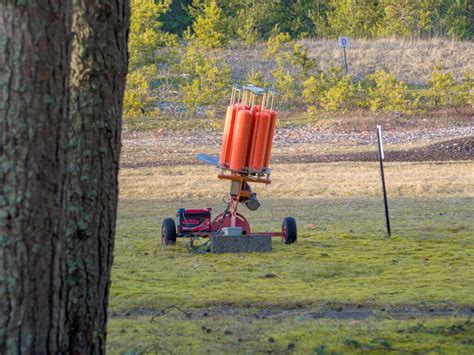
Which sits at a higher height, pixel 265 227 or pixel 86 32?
pixel 86 32

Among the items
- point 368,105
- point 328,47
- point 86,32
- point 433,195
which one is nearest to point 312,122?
point 368,105

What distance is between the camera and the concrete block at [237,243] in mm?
11812

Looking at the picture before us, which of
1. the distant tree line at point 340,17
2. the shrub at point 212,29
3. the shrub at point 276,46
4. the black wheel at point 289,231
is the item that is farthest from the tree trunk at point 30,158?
the distant tree line at point 340,17

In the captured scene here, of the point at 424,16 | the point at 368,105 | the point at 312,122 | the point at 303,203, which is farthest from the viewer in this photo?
the point at 424,16

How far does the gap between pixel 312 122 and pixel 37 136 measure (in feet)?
92.5

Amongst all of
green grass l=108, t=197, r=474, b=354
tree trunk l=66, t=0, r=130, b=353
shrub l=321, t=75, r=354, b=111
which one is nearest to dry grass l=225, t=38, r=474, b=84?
shrub l=321, t=75, r=354, b=111

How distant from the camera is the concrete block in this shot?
1181 centimetres

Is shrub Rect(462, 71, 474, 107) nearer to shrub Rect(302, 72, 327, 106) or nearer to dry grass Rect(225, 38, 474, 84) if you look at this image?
dry grass Rect(225, 38, 474, 84)

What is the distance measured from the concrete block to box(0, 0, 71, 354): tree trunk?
742 centimetres

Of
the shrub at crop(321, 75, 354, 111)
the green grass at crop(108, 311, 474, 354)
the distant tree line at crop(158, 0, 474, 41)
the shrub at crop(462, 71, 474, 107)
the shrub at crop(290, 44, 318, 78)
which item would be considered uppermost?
the distant tree line at crop(158, 0, 474, 41)

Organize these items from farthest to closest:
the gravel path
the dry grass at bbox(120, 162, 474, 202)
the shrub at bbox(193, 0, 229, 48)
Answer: the shrub at bbox(193, 0, 229, 48)
the gravel path
the dry grass at bbox(120, 162, 474, 202)

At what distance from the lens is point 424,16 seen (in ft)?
158

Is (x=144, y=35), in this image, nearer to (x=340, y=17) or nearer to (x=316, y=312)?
(x=340, y=17)

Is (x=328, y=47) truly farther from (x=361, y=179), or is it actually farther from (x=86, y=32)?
(x=86, y=32)
